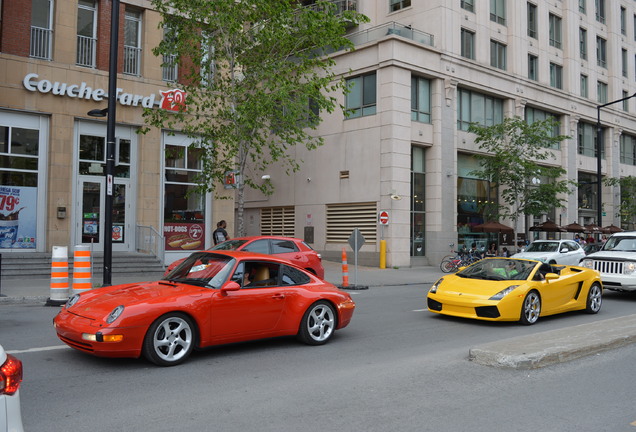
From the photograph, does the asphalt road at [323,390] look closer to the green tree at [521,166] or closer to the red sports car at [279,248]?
the red sports car at [279,248]

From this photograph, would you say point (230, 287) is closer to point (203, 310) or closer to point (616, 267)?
point (203, 310)

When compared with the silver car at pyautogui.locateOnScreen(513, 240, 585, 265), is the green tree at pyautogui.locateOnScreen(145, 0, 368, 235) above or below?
above

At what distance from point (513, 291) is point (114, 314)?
685 centimetres

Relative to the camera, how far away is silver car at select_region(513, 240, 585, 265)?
2159 cm

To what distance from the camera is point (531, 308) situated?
10172 mm

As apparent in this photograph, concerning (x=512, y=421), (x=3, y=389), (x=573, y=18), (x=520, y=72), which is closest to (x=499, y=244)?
(x=520, y=72)

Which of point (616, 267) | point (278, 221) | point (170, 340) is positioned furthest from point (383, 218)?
point (170, 340)

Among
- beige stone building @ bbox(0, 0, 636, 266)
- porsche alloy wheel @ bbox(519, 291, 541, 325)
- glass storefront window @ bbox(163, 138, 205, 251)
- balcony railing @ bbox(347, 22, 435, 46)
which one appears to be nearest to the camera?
porsche alloy wheel @ bbox(519, 291, 541, 325)

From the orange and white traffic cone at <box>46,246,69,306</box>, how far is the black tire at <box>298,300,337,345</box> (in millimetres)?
6419

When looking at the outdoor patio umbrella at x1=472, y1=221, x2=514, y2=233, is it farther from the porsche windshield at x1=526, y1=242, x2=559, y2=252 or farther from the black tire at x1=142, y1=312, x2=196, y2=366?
the black tire at x1=142, y1=312, x2=196, y2=366

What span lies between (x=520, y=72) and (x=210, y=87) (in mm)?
21780

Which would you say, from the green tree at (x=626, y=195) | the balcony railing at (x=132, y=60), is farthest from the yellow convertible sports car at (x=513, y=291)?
the green tree at (x=626, y=195)

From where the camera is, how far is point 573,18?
38.1 meters

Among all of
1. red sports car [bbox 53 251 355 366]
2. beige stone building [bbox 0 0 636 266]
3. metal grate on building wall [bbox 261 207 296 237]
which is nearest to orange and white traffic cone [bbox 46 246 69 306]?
beige stone building [bbox 0 0 636 266]
